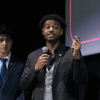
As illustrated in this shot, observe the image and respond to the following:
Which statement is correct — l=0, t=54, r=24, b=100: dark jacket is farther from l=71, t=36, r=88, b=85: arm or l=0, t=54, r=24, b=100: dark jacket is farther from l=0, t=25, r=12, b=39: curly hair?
l=71, t=36, r=88, b=85: arm

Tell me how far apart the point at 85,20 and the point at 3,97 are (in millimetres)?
1468

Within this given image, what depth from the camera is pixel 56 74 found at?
1.72m

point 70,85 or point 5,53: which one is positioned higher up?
point 5,53

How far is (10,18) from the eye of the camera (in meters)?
2.93

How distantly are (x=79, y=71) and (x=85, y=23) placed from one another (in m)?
0.91

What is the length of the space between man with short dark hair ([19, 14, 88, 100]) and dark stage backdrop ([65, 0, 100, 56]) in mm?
394

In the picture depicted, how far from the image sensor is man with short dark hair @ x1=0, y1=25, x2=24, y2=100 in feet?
6.77

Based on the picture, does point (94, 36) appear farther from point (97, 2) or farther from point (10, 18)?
point (10, 18)

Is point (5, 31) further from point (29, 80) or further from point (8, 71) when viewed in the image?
point (29, 80)

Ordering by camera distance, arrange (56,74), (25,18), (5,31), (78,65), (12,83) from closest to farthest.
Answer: (78,65) < (56,74) < (12,83) < (5,31) < (25,18)

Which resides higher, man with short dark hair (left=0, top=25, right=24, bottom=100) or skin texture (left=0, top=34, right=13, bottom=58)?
skin texture (left=0, top=34, right=13, bottom=58)

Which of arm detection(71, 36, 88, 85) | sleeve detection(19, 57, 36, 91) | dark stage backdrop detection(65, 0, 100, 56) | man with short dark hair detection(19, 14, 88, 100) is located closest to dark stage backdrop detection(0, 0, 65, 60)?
dark stage backdrop detection(65, 0, 100, 56)

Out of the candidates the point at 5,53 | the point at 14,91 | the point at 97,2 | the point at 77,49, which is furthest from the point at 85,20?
the point at 14,91

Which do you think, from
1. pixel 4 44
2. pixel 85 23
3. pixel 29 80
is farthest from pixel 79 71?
pixel 4 44
